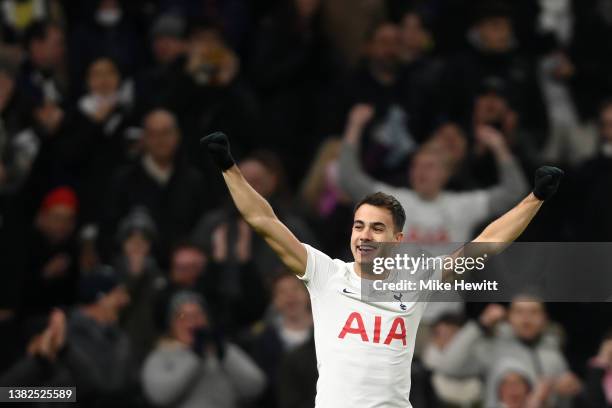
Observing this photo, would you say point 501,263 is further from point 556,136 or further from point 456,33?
point 456,33

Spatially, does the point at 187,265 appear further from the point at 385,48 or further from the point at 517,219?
the point at 517,219

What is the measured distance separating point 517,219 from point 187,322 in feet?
11.3

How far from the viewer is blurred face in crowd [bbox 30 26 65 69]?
1423cm

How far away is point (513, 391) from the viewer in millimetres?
11320

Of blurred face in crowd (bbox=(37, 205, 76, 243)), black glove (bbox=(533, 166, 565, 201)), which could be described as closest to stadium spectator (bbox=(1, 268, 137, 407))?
blurred face in crowd (bbox=(37, 205, 76, 243))

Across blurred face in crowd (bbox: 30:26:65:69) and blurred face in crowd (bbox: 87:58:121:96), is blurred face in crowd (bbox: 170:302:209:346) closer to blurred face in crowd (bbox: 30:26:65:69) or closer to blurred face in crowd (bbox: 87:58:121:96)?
blurred face in crowd (bbox: 87:58:121:96)

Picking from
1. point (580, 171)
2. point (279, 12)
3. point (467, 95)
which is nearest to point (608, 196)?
point (580, 171)

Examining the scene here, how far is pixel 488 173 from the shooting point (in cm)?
1349

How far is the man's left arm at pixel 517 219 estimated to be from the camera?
334 inches

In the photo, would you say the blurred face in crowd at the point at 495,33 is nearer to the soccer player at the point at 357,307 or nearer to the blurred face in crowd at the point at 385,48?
the blurred face in crowd at the point at 385,48

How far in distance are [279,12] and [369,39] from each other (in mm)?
1017

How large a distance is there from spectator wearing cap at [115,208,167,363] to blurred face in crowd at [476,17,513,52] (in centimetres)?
354

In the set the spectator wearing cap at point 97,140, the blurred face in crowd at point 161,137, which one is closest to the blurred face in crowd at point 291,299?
the blurred face in crowd at point 161,137

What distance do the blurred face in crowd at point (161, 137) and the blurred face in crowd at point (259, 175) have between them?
0.66 meters
